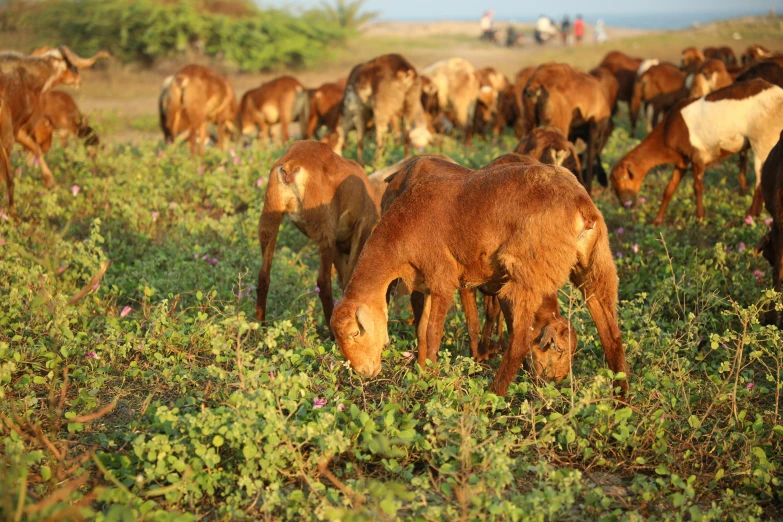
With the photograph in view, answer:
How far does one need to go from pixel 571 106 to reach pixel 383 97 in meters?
2.93

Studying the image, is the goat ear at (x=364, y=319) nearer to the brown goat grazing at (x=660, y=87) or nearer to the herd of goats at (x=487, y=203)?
the herd of goats at (x=487, y=203)

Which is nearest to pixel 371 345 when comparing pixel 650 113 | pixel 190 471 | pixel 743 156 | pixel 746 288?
pixel 190 471

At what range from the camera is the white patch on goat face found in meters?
8.91

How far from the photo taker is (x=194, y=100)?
519 inches

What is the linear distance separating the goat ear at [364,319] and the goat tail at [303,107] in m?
10.5

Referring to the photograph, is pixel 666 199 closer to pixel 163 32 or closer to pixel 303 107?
pixel 303 107

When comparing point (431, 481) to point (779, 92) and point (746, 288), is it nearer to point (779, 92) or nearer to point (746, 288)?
point (746, 288)

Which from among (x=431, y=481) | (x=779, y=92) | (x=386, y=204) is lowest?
(x=431, y=481)

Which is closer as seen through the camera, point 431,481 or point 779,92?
point 431,481

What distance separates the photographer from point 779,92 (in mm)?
8922

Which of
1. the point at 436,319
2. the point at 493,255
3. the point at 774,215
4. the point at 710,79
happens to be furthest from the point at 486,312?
the point at 710,79

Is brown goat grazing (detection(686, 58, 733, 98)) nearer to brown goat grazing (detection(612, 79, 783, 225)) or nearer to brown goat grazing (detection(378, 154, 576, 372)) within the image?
brown goat grazing (detection(612, 79, 783, 225))

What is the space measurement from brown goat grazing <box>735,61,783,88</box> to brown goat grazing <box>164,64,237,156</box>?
8.41 metres

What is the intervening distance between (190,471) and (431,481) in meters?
1.26
